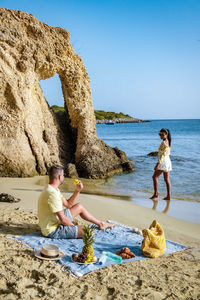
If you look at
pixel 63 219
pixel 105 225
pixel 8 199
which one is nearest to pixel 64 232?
pixel 63 219

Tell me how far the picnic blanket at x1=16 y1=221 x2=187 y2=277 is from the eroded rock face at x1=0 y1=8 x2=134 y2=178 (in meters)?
6.35

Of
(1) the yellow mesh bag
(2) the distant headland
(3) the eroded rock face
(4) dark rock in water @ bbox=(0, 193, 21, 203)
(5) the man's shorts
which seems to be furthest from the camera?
(2) the distant headland

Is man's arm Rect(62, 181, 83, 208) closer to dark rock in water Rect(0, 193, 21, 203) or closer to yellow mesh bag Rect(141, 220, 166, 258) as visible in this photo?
yellow mesh bag Rect(141, 220, 166, 258)

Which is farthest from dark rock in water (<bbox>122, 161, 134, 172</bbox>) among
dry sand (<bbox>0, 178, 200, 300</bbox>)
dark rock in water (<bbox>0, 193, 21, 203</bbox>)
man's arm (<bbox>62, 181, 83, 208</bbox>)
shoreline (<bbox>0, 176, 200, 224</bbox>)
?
man's arm (<bbox>62, 181, 83, 208</bbox>)

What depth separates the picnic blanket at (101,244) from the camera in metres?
4.47

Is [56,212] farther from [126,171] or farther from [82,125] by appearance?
[126,171]

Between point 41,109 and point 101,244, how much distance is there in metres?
9.31

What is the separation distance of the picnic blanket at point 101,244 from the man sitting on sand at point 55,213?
0.12m

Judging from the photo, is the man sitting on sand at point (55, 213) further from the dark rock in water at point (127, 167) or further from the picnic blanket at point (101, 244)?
the dark rock in water at point (127, 167)

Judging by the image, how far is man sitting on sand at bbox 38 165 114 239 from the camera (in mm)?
5000

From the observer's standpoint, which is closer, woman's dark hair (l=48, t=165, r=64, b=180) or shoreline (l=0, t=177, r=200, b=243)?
woman's dark hair (l=48, t=165, r=64, b=180)

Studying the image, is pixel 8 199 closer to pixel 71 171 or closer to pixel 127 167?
pixel 71 171

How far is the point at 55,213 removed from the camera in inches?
199

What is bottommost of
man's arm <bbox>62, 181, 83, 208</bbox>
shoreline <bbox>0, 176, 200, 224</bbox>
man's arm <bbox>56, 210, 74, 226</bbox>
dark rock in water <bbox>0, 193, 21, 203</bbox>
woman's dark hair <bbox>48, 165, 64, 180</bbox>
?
shoreline <bbox>0, 176, 200, 224</bbox>
